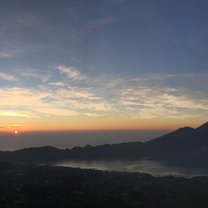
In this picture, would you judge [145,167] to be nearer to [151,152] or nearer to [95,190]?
[151,152]

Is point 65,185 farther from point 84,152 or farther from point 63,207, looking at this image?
point 84,152

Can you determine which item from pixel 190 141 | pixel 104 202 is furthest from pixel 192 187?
pixel 190 141

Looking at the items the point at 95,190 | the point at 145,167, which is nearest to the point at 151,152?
the point at 145,167

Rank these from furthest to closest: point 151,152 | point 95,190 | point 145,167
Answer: point 151,152 → point 145,167 → point 95,190

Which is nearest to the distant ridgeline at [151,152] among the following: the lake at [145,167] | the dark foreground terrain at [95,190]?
the lake at [145,167]

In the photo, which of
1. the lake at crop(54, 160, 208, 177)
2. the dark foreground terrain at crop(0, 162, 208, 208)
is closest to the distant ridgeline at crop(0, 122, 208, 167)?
the lake at crop(54, 160, 208, 177)
